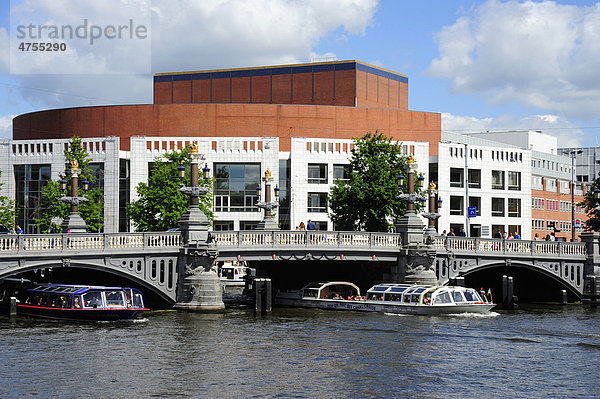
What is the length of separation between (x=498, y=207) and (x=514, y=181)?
13.0ft

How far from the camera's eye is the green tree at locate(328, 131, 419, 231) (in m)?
81.0

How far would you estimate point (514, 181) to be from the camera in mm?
113125

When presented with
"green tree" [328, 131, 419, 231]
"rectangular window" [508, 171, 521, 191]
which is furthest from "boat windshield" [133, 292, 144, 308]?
"rectangular window" [508, 171, 521, 191]

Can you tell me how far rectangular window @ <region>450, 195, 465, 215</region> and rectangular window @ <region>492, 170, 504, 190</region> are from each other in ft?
15.9

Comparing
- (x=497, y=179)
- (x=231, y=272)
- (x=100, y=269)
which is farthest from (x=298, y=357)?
(x=497, y=179)

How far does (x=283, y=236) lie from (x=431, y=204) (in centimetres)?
1726

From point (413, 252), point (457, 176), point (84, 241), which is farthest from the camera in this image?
point (457, 176)

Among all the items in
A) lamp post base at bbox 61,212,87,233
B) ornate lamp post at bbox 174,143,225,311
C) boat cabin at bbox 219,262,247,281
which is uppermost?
lamp post base at bbox 61,212,87,233

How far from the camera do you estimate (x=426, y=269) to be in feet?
212

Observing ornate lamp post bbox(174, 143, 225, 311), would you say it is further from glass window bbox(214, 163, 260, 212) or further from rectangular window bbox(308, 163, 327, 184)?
rectangular window bbox(308, 163, 327, 184)

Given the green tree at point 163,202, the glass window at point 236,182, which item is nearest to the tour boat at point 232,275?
the glass window at point 236,182

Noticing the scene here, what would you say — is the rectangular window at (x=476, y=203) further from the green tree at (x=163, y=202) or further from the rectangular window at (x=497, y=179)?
the green tree at (x=163, y=202)

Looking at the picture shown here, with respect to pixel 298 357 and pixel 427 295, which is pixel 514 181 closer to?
pixel 427 295

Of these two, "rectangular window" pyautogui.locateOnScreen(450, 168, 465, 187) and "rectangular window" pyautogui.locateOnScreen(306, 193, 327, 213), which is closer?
"rectangular window" pyautogui.locateOnScreen(306, 193, 327, 213)
